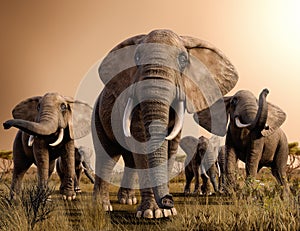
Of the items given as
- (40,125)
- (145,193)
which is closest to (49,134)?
(40,125)

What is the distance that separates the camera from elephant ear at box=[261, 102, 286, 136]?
873cm

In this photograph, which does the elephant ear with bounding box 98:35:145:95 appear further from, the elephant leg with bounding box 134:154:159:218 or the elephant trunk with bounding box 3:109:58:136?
the elephant trunk with bounding box 3:109:58:136

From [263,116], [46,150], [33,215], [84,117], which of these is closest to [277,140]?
[263,116]

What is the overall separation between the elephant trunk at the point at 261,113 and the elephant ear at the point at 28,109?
5053 millimetres

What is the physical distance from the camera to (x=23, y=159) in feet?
32.2

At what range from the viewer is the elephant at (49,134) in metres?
8.34

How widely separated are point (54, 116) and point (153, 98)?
405 centimetres

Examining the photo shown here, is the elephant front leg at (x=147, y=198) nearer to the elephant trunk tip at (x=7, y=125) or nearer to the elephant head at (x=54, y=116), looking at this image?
the elephant trunk tip at (x=7, y=125)

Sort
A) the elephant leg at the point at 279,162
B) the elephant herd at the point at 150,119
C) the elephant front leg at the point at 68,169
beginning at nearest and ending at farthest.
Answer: the elephant herd at the point at 150,119, the elephant front leg at the point at 68,169, the elephant leg at the point at 279,162

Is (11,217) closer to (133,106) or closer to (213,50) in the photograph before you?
(133,106)

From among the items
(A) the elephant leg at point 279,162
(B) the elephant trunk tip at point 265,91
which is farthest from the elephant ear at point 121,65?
(A) the elephant leg at point 279,162

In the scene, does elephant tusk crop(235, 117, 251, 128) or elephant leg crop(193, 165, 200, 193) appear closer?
elephant tusk crop(235, 117, 251, 128)

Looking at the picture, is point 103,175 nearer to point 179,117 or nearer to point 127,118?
point 127,118

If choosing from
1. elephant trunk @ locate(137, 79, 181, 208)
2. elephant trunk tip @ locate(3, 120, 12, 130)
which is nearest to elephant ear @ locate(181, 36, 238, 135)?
elephant trunk @ locate(137, 79, 181, 208)
